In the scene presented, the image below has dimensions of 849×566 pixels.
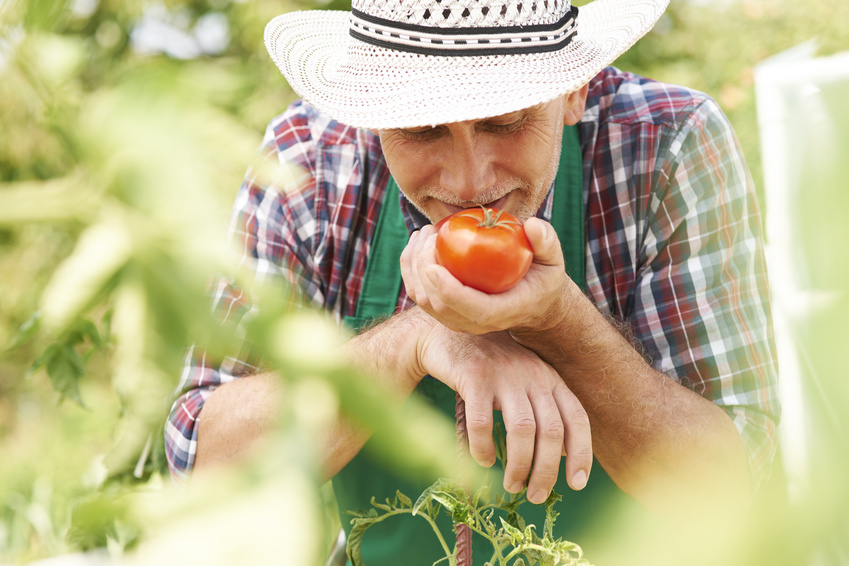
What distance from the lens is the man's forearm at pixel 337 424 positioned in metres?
1.24

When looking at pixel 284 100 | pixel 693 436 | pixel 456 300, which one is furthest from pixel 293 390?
pixel 284 100

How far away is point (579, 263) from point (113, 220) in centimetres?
141

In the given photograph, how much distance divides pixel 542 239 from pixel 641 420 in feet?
1.54

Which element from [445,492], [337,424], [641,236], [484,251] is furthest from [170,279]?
[641,236]

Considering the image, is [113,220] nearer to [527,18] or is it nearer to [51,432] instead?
[51,432]

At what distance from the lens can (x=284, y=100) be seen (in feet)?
8.72

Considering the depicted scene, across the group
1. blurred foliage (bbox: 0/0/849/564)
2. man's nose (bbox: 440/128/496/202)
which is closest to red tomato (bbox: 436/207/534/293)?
man's nose (bbox: 440/128/496/202)

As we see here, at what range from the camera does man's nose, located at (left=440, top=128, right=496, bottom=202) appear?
4.15ft

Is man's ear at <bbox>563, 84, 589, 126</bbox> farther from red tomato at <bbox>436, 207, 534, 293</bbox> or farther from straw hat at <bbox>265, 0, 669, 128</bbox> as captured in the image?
red tomato at <bbox>436, 207, 534, 293</bbox>

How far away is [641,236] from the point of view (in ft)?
5.14

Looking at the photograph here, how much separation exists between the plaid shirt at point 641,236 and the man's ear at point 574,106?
105 millimetres

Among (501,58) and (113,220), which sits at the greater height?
(113,220)

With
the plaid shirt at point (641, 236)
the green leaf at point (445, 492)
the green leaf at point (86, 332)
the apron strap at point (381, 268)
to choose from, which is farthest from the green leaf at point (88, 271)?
the apron strap at point (381, 268)

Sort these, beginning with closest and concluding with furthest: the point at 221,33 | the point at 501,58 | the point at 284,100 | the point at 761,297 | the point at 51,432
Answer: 1. the point at 51,432
2. the point at 501,58
3. the point at 761,297
4. the point at 221,33
5. the point at 284,100
